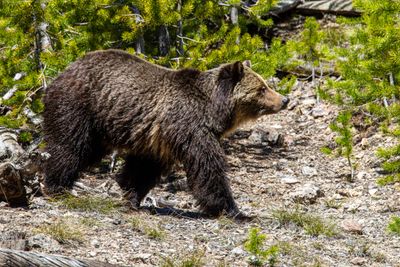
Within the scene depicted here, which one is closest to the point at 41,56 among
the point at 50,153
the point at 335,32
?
the point at 50,153

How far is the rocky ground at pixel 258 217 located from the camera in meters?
6.19

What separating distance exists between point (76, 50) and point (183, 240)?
432 centimetres

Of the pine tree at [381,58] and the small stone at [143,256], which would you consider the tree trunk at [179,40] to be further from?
the small stone at [143,256]

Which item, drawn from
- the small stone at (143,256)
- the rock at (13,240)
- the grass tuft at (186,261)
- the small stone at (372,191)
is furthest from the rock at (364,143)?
the rock at (13,240)

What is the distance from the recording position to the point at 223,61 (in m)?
10.5

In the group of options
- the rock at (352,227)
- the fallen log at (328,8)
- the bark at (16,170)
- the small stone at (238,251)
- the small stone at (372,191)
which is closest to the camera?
the small stone at (238,251)

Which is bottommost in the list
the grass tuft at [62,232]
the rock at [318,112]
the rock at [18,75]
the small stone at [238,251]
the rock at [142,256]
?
the rock at [142,256]

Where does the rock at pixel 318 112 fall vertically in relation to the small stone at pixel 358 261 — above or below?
above

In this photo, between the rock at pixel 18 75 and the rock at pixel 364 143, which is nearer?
the rock at pixel 18 75

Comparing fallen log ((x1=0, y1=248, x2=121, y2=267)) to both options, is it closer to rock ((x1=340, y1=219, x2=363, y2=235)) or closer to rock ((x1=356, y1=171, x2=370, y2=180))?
rock ((x1=340, y1=219, x2=363, y2=235))

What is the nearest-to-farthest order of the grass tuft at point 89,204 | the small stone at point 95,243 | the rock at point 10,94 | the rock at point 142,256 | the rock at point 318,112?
the rock at point 142,256, the small stone at point 95,243, the grass tuft at point 89,204, the rock at point 10,94, the rock at point 318,112

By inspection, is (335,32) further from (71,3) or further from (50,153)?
(50,153)

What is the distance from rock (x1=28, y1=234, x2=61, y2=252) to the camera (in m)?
5.76

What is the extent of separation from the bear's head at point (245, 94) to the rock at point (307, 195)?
4.59 feet
